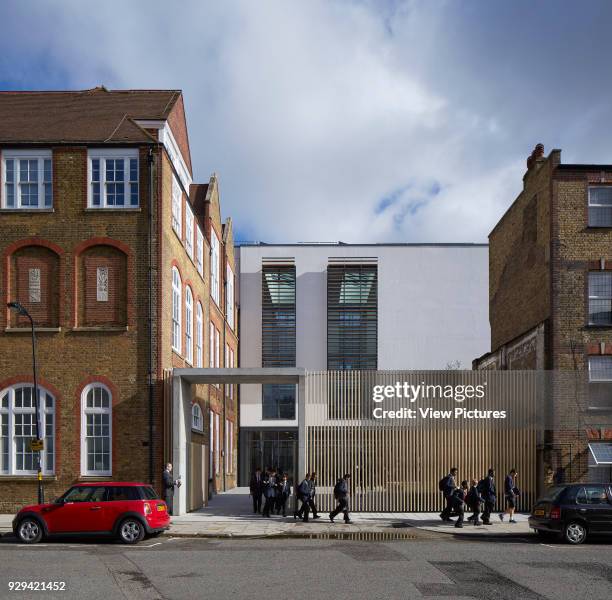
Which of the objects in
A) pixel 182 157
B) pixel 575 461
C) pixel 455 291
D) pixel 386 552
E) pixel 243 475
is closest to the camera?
pixel 386 552

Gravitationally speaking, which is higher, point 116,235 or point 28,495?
point 116,235

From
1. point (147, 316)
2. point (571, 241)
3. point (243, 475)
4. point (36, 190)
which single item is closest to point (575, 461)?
point (571, 241)

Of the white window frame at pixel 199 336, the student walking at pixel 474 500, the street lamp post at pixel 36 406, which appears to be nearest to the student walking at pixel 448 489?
the student walking at pixel 474 500

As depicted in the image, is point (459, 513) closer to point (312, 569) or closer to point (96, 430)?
point (312, 569)

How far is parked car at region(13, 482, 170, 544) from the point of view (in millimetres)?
19516

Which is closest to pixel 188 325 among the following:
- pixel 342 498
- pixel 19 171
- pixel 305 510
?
pixel 19 171

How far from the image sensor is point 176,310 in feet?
100

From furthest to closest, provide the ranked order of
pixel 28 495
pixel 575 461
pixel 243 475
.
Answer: pixel 243 475 → pixel 575 461 → pixel 28 495

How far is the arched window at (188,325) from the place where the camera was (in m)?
32.9

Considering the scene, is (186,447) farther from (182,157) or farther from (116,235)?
(182,157)

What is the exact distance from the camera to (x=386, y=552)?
1758cm

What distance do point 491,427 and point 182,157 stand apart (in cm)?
1785

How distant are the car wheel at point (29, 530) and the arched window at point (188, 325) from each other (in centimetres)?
1357

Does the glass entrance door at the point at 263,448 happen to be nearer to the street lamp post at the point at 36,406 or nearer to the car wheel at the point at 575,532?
the street lamp post at the point at 36,406
